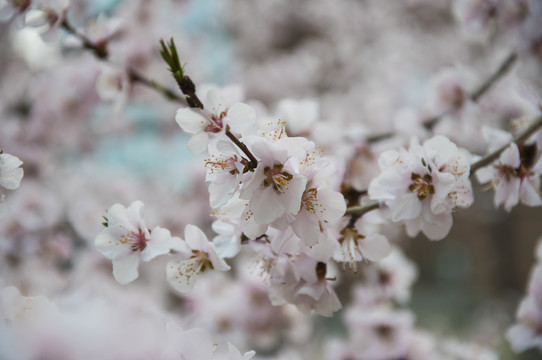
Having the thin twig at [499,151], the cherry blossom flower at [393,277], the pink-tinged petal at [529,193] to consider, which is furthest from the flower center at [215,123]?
the cherry blossom flower at [393,277]

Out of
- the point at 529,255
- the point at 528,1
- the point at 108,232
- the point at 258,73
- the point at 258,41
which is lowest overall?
the point at 108,232

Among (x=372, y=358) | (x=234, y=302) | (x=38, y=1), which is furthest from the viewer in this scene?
(x=234, y=302)

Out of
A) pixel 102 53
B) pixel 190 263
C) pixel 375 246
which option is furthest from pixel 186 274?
pixel 102 53

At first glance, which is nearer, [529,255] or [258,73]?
[258,73]

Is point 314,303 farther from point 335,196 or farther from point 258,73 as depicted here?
point 258,73

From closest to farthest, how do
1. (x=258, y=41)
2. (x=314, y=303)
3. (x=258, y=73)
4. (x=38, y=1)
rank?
1. (x=314, y=303)
2. (x=38, y=1)
3. (x=258, y=73)
4. (x=258, y=41)

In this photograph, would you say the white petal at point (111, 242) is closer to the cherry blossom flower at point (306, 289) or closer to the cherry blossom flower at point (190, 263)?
the cherry blossom flower at point (190, 263)

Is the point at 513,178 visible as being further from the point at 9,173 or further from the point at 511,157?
the point at 9,173

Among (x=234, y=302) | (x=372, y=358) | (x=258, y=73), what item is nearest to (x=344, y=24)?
(x=258, y=73)
